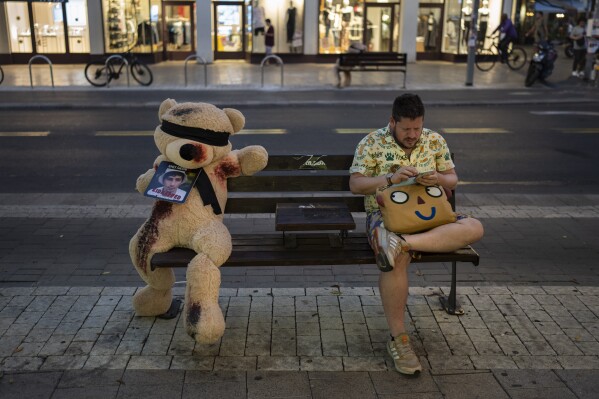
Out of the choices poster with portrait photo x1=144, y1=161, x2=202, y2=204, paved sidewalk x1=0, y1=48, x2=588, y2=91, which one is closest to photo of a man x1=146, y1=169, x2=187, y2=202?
poster with portrait photo x1=144, y1=161, x2=202, y2=204

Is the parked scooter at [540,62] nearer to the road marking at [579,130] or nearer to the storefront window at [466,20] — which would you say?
the storefront window at [466,20]

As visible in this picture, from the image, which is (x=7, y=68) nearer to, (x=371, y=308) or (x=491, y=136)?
(x=491, y=136)

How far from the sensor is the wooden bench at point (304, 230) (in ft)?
13.7

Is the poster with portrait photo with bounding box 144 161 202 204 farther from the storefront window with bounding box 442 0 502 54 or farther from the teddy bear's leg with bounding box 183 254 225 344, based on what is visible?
the storefront window with bounding box 442 0 502 54

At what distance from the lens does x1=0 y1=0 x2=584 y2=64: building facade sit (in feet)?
82.3

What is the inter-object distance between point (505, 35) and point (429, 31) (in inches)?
162

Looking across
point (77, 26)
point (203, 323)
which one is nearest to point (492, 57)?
point (77, 26)

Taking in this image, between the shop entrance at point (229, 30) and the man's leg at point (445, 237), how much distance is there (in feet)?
79.7

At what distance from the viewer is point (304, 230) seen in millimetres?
4148


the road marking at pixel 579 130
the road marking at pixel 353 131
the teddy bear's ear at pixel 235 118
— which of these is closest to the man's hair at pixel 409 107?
the teddy bear's ear at pixel 235 118

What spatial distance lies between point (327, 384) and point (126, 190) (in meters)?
5.26

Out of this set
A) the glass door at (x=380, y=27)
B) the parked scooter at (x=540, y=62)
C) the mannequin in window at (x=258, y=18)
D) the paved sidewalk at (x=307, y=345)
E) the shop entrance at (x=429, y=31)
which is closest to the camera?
the paved sidewalk at (x=307, y=345)

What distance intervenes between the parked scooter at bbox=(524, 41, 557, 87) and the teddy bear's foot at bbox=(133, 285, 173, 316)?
17.6 metres

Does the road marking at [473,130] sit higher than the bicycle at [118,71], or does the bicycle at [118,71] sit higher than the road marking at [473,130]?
the bicycle at [118,71]
